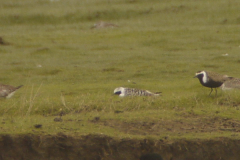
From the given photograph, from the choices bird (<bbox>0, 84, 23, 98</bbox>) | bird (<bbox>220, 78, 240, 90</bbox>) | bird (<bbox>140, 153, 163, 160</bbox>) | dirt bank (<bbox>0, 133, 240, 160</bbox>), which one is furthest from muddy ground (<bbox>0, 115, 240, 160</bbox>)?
bird (<bbox>0, 84, 23, 98</bbox>)

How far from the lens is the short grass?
9.09 metres

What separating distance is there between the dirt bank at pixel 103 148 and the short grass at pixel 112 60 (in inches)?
6.8

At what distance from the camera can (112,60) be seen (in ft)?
56.9

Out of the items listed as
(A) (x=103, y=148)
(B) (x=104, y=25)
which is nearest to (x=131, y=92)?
(A) (x=103, y=148)

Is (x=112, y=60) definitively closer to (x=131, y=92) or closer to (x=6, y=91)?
(x=131, y=92)

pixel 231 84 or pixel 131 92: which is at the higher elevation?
pixel 231 84

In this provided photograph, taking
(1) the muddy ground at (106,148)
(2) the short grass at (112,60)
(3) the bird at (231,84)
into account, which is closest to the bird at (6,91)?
(2) the short grass at (112,60)

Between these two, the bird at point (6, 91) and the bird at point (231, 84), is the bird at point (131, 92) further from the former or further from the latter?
the bird at point (6, 91)

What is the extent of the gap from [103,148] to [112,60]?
32.9 ft

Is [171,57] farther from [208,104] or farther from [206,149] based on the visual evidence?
[206,149]

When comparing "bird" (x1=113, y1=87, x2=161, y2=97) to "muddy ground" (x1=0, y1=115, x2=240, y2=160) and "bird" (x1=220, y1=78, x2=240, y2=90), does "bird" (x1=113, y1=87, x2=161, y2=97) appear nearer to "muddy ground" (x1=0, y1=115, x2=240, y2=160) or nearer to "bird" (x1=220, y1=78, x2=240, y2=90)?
"bird" (x1=220, y1=78, x2=240, y2=90)

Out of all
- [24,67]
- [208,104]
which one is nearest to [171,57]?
[24,67]

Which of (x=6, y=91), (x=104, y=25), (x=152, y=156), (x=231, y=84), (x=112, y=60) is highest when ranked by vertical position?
(x=104, y=25)

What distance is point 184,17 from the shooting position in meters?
25.6
